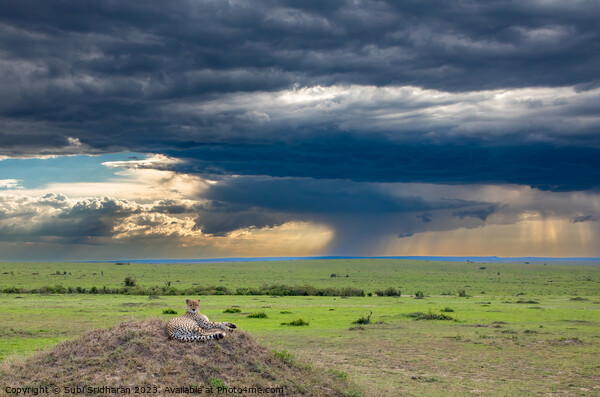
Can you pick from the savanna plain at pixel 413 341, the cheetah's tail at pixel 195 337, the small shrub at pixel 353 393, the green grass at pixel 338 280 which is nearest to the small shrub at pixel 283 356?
the savanna plain at pixel 413 341

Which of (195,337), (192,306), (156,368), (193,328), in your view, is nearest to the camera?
(156,368)

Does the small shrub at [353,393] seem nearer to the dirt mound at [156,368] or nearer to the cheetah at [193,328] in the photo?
the dirt mound at [156,368]

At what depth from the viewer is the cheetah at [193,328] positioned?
11.1 m

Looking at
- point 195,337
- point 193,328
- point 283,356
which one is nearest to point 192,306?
point 193,328

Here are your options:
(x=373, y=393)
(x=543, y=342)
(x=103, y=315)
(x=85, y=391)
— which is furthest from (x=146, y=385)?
(x=103, y=315)

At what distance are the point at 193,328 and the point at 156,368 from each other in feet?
4.47

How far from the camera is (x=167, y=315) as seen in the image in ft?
99.2

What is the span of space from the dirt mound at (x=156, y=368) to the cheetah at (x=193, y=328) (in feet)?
0.48

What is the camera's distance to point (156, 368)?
33.2 feet

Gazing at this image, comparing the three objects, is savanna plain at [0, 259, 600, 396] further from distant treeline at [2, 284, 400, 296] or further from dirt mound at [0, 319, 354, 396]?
distant treeline at [2, 284, 400, 296]

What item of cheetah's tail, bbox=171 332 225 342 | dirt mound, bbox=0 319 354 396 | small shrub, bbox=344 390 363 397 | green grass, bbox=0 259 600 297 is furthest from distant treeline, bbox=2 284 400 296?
small shrub, bbox=344 390 363 397

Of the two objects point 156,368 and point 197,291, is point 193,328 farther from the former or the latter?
point 197,291

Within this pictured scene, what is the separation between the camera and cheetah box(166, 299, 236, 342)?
11.1m

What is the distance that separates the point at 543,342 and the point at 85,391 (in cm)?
2076
